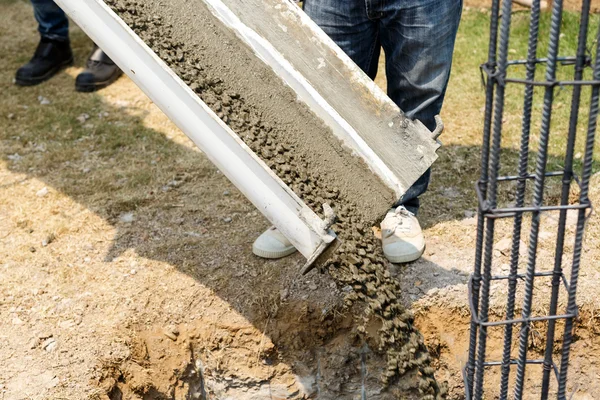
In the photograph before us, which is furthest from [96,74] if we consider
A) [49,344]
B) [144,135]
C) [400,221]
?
[400,221]

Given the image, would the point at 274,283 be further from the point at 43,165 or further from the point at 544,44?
the point at 544,44

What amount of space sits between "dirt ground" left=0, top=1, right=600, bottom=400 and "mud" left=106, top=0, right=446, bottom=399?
26 cm

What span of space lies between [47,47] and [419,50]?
3162 millimetres

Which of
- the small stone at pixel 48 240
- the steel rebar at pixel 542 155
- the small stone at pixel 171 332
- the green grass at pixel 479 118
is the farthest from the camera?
the green grass at pixel 479 118

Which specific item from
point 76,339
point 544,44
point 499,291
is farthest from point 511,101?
point 76,339

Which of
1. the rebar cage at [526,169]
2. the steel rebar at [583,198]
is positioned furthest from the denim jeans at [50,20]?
the steel rebar at [583,198]

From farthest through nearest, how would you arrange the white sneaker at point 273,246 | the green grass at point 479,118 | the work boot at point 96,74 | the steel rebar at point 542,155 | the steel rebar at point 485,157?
the work boot at point 96,74 < the green grass at point 479,118 < the white sneaker at point 273,246 < the steel rebar at point 485,157 < the steel rebar at point 542,155

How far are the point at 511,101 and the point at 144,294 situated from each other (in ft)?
8.45

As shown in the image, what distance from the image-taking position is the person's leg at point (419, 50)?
2.50 meters

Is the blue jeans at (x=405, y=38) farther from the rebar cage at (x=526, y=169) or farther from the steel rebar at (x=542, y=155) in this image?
the steel rebar at (x=542, y=155)

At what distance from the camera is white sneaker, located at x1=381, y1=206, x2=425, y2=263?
285 centimetres

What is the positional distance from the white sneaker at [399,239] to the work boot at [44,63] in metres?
2.99

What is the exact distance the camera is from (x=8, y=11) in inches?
227

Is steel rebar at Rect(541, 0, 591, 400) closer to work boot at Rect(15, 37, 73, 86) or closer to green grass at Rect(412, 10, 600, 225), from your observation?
green grass at Rect(412, 10, 600, 225)
